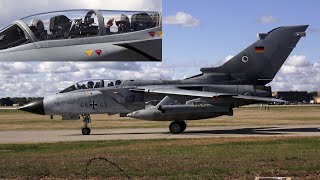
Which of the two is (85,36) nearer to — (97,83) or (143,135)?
(143,135)

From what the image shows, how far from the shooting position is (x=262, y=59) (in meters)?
31.7

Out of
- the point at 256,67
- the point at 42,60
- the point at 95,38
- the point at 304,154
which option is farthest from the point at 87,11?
the point at 256,67

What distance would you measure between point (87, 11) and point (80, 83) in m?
17.3

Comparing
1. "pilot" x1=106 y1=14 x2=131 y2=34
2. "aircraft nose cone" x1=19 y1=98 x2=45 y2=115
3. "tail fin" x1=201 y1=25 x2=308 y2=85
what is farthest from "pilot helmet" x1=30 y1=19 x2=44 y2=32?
"tail fin" x1=201 y1=25 x2=308 y2=85

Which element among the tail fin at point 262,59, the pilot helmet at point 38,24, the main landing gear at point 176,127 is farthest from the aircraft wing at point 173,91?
the pilot helmet at point 38,24

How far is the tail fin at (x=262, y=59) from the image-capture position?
31.6 meters

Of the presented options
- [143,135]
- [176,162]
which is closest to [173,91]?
[143,135]

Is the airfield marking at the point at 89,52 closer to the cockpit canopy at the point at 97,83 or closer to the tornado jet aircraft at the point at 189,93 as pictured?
the tornado jet aircraft at the point at 189,93

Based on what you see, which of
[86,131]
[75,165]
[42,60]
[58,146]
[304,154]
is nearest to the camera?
[42,60]

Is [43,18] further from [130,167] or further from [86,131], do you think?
[86,131]

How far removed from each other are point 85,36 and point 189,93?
1517cm

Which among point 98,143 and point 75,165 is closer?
point 75,165

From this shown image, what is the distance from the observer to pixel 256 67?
31672mm

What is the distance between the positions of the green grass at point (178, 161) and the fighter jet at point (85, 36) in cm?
303
